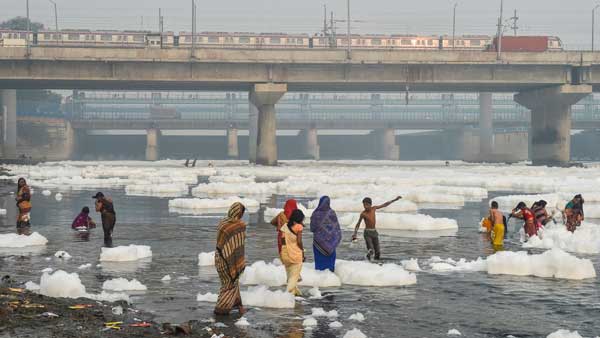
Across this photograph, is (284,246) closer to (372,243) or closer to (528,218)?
(372,243)

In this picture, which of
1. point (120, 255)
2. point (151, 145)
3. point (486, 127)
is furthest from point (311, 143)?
point (120, 255)

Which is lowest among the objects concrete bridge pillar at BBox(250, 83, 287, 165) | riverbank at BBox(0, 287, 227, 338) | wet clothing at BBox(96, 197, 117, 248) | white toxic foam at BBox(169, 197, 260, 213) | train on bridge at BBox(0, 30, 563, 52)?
white toxic foam at BBox(169, 197, 260, 213)

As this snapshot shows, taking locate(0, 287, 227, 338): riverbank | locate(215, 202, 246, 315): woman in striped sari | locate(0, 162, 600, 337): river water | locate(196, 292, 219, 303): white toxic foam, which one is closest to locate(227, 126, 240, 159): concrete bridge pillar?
locate(0, 162, 600, 337): river water

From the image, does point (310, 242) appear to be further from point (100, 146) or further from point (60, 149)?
point (100, 146)

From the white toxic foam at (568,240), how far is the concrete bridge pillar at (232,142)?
306ft

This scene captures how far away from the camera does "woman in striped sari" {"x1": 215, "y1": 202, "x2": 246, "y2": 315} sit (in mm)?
10570

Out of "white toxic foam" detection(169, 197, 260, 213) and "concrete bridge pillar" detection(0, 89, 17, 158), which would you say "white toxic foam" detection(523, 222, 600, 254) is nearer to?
"white toxic foam" detection(169, 197, 260, 213)

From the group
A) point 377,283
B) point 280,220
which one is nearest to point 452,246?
point 377,283

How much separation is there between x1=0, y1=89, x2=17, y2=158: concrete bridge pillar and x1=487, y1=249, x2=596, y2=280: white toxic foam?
7383 centimetres

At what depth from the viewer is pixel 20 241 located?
58.5ft

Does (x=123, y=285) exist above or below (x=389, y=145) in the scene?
below

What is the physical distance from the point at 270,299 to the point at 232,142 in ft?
334

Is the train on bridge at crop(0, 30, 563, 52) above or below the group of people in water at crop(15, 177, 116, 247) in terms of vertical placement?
above

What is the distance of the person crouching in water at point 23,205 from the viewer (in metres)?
20.4
